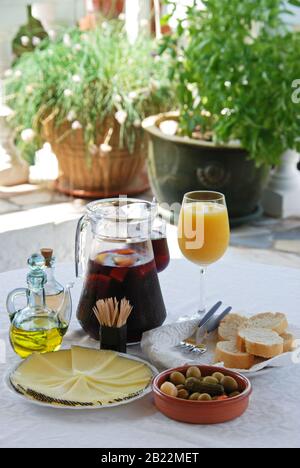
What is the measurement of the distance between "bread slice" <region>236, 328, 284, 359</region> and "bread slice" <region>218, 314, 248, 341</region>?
6 centimetres

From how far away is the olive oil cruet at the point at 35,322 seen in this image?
1.33 meters

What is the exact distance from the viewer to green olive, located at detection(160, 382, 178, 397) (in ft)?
3.85

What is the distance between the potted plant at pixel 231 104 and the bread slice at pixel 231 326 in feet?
6.63

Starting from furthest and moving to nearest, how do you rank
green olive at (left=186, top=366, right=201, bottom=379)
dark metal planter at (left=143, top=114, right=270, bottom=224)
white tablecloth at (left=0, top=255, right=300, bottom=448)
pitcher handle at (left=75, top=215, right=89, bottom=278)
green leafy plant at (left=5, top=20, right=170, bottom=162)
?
green leafy plant at (left=5, top=20, right=170, bottom=162) < dark metal planter at (left=143, top=114, right=270, bottom=224) < pitcher handle at (left=75, top=215, right=89, bottom=278) < green olive at (left=186, top=366, right=201, bottom=379) < white tablecloth at (left=0, top=255, right=300, bottom=448)

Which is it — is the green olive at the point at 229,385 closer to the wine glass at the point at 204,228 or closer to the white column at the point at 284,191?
the wine glass at the point at 204,228

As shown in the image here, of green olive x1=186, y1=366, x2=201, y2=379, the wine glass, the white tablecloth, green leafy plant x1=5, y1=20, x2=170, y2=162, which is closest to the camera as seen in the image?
the white tablecloth

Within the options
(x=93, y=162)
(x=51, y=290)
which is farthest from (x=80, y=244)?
(x=93, y=162)

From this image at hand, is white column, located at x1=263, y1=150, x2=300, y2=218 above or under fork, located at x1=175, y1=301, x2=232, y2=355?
under

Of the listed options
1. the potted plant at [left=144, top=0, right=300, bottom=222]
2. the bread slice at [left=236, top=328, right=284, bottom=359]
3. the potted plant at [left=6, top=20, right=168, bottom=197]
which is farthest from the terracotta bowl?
the potted plant at [left=6, top=20, right=168, bottom=197]

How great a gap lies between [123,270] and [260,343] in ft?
0.84

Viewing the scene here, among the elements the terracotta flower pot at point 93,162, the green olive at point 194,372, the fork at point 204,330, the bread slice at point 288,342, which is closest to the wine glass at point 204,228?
the fork at point 204,330

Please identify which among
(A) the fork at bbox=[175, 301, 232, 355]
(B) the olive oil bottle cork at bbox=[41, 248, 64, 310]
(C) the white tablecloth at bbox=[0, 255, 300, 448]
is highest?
(B) the olive oil bottle cork at bbox=[41, 248, 64, 310]

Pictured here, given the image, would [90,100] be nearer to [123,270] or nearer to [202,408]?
[123,270]

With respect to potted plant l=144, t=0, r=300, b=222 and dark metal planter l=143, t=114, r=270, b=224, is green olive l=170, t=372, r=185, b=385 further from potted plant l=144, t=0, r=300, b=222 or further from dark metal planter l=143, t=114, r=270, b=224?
dark metal planter l=143, t=114, r=270, b=224
